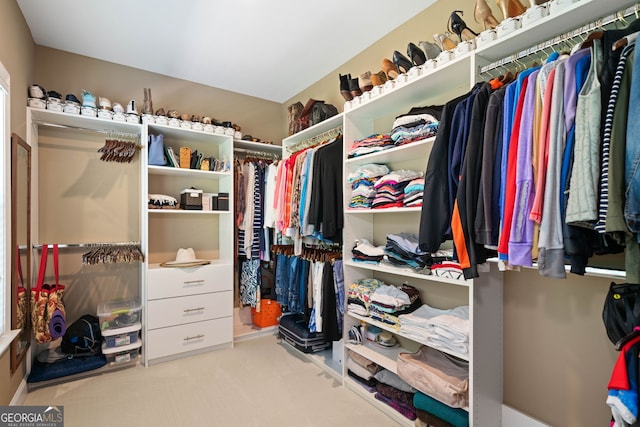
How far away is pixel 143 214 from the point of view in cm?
276

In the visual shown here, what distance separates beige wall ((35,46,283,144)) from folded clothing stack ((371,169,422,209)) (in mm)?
2201

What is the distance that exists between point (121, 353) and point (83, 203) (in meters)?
1.38

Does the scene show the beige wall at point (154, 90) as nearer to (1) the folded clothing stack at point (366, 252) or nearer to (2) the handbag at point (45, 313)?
(2) the handbag at point (45, 313)

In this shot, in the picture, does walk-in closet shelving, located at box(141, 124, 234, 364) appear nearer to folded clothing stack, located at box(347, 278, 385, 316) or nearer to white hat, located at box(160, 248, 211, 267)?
white hat, located at box(160, 248, 211, 267)

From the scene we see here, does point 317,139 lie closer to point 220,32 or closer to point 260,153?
point 260,153

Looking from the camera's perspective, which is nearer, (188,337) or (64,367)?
(64,367)

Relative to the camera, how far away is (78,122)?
2656mm

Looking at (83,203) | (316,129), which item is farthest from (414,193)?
(83,203)

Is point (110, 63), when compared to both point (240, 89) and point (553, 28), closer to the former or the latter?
point (240, 89)

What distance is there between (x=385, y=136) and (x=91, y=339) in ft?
9.56

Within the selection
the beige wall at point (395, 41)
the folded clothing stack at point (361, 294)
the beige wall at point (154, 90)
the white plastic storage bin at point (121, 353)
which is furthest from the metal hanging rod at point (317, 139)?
the white plastic storage bin at point (121, 353)

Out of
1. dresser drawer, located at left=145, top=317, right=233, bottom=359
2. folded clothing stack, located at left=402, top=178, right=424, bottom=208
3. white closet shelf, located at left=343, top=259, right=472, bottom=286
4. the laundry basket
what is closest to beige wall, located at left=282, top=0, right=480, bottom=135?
folded clothing stack, located at left=402, top=178, right=424, bottom=208

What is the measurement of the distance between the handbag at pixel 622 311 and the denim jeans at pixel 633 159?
→ 401 mm

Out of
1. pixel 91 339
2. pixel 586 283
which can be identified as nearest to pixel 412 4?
pixel 586 283
